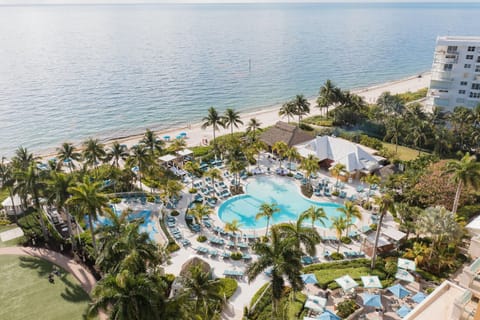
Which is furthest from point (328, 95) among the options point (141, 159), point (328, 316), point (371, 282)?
point (328, 316)

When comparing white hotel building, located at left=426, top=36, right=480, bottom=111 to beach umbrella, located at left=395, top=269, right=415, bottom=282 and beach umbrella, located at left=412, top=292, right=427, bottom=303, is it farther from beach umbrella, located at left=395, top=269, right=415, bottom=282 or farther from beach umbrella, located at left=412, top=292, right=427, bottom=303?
beach umbrella, located at left=412, top=292, right=427, bottom=303

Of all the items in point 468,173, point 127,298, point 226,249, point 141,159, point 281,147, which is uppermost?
point 468,173

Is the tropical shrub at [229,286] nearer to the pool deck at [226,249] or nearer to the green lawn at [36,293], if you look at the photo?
the pool deck at [226,249]

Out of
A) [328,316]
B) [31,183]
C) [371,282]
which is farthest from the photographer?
[31,183]

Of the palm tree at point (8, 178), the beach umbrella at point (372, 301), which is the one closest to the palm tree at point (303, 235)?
the beach umbrella at point (372, 301)

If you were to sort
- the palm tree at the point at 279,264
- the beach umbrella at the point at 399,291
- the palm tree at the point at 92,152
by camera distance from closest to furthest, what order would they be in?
the palm tree at the point at 279,264, the beach umbrella at the point at 399,291, the palm tree at the point at 92,152

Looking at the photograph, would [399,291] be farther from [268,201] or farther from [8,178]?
[8,178]

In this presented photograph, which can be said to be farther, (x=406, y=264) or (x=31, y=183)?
(x=31, y=183)
